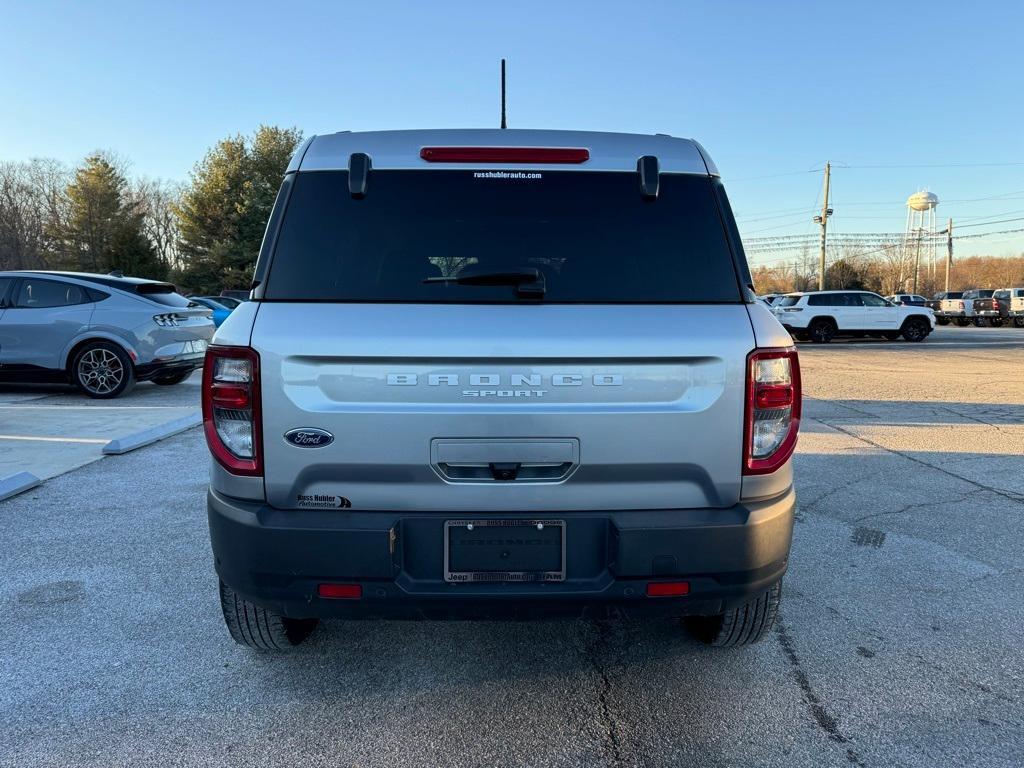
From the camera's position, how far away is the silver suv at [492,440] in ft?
7.30

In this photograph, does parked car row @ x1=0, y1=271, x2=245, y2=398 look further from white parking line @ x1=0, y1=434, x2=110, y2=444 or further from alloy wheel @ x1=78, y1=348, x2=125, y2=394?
white parking line @ x1=0, y1=434, x2=110, y2=444

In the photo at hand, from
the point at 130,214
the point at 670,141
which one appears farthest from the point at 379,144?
the point at 130,214

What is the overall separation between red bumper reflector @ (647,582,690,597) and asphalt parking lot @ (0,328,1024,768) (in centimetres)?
54

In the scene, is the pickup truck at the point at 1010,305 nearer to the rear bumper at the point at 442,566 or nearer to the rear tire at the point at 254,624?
the rear bumper at the point at 442,566

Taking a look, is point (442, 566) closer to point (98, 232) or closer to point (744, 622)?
point (744, 622)

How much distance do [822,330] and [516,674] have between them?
2386cm

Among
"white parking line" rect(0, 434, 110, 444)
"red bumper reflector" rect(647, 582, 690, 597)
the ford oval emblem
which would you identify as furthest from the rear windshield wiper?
"white parking line" rect(0, 434, 110, 444)

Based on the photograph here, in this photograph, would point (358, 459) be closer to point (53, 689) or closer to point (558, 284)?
point (558, 284)

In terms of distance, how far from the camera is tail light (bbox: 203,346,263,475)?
2.26m

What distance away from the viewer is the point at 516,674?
2.86 metres

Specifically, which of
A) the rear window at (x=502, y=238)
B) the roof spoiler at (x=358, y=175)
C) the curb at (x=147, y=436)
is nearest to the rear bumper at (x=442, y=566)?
the rear window at (x=502, y=238)

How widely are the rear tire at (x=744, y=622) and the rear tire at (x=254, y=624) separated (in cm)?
164

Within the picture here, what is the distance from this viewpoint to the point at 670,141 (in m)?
2.71

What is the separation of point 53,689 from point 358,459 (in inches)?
66.3
